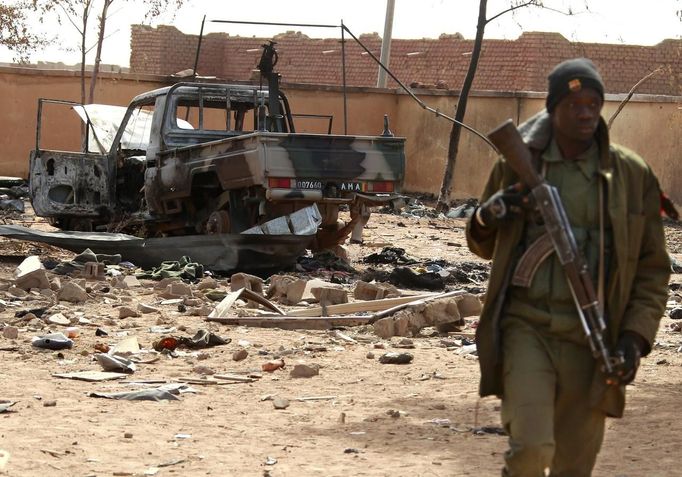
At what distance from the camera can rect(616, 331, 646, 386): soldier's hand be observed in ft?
11.4

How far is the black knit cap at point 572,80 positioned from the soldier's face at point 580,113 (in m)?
0.01

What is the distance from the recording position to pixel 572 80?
139 inches

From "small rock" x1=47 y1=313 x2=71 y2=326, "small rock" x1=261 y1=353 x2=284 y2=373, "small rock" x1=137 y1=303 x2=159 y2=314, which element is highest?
"small rock" x1=261 y1=353 x2=284 y2=373

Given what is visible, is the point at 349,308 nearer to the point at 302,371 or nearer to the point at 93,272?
the point at 302,371

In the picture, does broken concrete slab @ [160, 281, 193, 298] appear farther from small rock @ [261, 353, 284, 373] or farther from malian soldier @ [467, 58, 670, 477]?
malian soldier @ [467, 58, 670, 477]

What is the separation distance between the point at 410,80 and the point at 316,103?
6.69 meters

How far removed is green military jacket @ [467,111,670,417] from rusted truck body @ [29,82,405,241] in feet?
26.8

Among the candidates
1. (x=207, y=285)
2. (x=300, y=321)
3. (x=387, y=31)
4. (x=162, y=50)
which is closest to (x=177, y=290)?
(x=207, y=285)

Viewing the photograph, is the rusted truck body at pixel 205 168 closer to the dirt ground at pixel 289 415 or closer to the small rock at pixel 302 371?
the dirt ground at pixel 289 415

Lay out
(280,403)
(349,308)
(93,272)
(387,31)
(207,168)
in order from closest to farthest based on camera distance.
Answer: (280,403)
(349,308)
(93,272)
(207,168)
(387,31)

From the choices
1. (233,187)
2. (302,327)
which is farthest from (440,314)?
(233,187)

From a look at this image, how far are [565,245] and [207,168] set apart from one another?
9200 millimetres

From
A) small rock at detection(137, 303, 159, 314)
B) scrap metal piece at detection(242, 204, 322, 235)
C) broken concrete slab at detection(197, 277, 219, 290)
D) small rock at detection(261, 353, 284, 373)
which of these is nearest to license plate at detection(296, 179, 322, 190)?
scrap metal piece at detection(242, 204, 322, 235)

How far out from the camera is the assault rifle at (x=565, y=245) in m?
3.47
